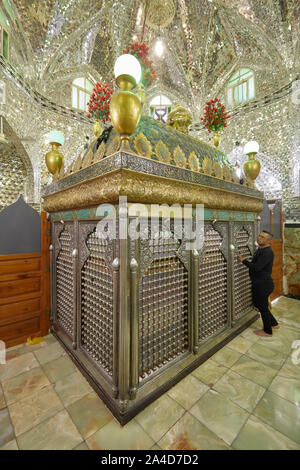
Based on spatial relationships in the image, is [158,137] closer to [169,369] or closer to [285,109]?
[169,369]

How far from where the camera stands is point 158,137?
223cm

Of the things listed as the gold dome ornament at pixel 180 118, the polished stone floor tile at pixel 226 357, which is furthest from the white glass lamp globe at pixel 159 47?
the polished stone floor tile at pixel 226 357

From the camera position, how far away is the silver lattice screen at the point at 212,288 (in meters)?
2.50

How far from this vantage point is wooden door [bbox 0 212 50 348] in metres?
2.67

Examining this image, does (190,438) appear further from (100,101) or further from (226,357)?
(100,101)

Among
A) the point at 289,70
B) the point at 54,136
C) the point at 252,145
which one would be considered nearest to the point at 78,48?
the point at 54,136

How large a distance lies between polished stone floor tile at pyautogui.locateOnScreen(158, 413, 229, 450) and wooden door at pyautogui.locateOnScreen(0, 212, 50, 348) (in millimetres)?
2348

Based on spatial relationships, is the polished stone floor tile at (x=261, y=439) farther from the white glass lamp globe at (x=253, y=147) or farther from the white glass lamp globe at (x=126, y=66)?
the white glass lamp globe at (x=253, y=147)

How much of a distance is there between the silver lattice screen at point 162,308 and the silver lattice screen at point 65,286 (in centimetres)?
115

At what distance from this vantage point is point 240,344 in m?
2.83

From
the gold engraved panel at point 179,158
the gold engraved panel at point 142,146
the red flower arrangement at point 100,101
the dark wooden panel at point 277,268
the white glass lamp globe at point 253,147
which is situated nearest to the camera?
the gold engraved panel at point 142,146

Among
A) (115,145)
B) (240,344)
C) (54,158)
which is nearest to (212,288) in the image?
(240,344)

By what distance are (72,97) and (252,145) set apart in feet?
21.4

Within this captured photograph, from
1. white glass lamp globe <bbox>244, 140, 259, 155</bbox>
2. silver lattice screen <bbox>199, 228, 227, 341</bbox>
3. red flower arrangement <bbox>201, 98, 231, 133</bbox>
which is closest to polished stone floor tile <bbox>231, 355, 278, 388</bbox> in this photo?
silver lattice screen <bbox>199, 228, 227, 341</bbox>
